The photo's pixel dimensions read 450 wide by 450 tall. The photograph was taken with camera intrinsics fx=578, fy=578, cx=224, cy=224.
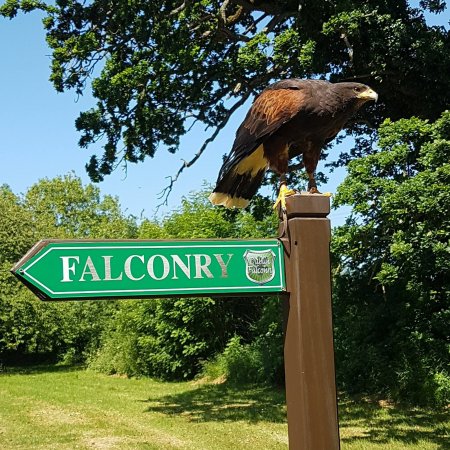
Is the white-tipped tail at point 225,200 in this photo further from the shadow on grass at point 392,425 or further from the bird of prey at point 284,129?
the shadow on grass at point 392,425

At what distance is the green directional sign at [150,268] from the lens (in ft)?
6.31

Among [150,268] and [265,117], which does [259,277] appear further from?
[265,117]

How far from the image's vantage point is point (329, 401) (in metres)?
2.04

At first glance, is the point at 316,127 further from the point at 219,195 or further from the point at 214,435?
the point at 214,435

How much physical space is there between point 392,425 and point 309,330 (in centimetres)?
739

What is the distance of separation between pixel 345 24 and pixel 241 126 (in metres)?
6.67

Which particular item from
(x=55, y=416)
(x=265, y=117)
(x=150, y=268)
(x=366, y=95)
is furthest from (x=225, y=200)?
(x=55, y=416)

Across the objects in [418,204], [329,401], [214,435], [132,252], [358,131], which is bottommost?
[214,435]

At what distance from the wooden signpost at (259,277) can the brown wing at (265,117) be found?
67cm

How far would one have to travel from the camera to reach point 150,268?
204cm

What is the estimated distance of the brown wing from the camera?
273cm

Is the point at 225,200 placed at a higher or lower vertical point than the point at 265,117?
lower

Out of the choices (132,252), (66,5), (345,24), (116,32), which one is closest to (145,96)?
(116,32)

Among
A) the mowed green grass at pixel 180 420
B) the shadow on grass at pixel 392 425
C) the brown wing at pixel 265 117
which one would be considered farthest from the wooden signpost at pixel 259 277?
the shadow on grass at pixel 392 425
